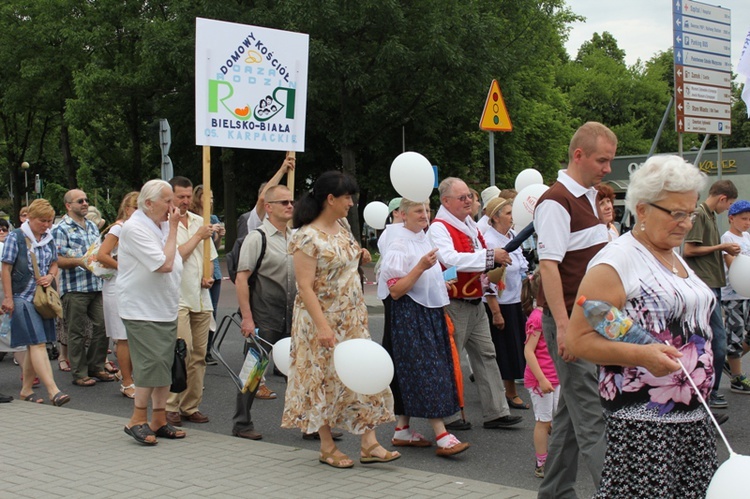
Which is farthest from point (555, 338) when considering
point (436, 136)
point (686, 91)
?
point (436, 136)

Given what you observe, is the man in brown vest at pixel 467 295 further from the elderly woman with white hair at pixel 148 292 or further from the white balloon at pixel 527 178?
the white balloon at pixel 527 178

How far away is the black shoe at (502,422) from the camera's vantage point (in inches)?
275

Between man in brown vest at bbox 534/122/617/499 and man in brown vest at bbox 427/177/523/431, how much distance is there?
5.80 feet

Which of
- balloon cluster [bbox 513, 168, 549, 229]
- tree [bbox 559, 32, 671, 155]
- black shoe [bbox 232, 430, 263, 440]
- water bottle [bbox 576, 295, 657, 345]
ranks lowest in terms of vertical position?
black shoe [bbox 232, 430, 263, 440]

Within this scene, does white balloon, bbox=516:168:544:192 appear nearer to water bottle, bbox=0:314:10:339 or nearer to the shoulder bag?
the shoulder bag

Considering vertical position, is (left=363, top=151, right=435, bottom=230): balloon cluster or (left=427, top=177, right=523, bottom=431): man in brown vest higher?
(left=363, top=151, right=435, bottom=230): balloon cluster

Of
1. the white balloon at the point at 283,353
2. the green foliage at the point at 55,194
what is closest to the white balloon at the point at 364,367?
the white balloon at the point at 283,353

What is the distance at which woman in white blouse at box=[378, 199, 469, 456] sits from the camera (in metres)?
6.20

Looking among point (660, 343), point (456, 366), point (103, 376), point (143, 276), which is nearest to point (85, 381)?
point (103, 376)

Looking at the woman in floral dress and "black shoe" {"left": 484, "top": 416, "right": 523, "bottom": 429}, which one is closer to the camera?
the woman in floral dress

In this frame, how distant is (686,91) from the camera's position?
9750 mm

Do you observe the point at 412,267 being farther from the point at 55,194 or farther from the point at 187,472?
the point at 55,194

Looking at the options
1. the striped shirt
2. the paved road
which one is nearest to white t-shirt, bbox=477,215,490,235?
the paved road

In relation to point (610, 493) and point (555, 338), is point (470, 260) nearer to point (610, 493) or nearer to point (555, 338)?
point (555, 338)
